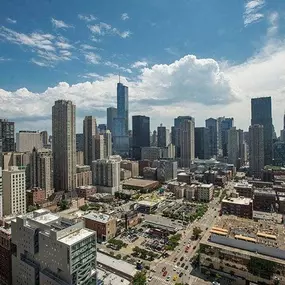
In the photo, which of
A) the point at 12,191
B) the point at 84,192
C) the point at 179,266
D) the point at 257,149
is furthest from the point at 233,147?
the point at 12,191

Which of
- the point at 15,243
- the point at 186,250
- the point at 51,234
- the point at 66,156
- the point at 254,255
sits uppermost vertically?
the point at 66,156

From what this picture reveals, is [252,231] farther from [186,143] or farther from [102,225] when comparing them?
[186,143]

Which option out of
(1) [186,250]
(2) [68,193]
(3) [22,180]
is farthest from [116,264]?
(2) [68,193]

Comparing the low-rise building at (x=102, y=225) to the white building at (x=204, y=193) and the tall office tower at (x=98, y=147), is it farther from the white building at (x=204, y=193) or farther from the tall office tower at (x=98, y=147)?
the tall office tower at (x=98, y=147)

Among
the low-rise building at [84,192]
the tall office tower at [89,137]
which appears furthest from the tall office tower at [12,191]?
the tall office tower at [89,137]

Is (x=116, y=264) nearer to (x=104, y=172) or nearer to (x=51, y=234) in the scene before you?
(x=51, y=234)

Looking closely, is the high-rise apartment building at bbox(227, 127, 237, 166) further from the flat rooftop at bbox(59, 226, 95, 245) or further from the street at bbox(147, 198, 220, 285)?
the flat rooftop at bbox(59, 226, 95, 245)
